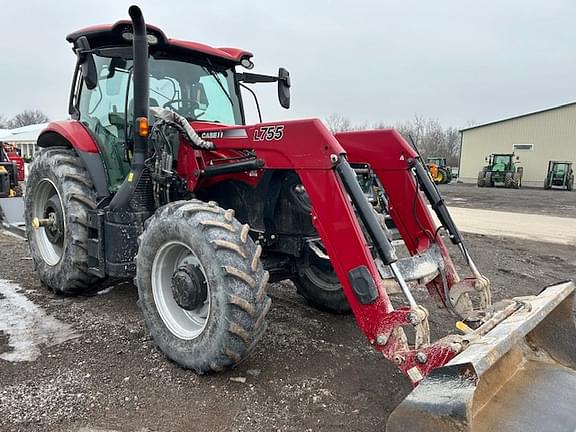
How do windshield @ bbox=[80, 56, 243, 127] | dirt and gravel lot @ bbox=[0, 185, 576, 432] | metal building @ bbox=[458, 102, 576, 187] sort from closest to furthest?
1. dirt and gravel lot @ bbox=[0, 185, 576, 432]
2. windshield @ bbox=[80, 56, 243, 127]
3. metal building @ bbox=[458, 102, 576, 187]

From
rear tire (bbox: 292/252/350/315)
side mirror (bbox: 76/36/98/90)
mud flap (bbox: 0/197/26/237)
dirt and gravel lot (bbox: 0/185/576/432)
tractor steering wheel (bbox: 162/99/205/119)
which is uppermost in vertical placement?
side mirror (bbox: 76/36/98/90)

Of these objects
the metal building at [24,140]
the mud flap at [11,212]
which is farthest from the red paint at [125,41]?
the metal building at [24,140]

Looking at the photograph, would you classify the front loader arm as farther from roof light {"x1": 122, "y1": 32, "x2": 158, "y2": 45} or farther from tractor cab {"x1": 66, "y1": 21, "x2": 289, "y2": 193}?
roof light {"x1": 122, "y1": 32, "x2": 158, "y2": 45}

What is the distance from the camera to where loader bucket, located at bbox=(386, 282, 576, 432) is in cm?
197

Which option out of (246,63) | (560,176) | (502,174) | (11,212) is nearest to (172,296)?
(246,63)

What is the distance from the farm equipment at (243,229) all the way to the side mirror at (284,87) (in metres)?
0.02

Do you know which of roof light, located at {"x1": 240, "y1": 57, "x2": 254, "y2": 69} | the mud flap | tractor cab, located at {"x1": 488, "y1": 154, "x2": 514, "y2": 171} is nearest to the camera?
roof light, located at {"x1": 240, "y1": 57, "x2": 254, "y2": 69}

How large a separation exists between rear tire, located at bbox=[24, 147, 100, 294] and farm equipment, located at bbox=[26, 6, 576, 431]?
18 mm

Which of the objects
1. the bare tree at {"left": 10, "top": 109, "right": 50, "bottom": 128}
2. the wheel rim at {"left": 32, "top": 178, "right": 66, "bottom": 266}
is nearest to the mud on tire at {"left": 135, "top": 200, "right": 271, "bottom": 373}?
the wheel rim at {"left": 32, "top": 178, "right": 66, "bottom": 266}

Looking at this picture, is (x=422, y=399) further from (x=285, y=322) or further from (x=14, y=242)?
(x=14, y=242)

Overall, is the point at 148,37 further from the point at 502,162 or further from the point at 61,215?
the point at 502,162

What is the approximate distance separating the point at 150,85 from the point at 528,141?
1368 inches

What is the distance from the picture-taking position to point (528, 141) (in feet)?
110

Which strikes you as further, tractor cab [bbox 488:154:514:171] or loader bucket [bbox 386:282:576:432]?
tractor cab [bbox 488:154:514:171]
